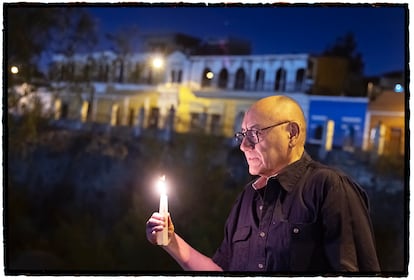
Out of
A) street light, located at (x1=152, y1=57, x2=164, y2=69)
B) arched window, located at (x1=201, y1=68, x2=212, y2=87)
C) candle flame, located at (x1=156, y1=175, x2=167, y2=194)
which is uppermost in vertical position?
street light, located at (x1=152, y1=57, x2=164, y2=69)

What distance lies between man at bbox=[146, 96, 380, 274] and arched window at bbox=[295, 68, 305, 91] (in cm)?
8

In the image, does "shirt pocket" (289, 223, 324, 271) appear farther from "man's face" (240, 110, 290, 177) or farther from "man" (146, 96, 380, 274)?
"man's face" (240, 110, 290, 177)

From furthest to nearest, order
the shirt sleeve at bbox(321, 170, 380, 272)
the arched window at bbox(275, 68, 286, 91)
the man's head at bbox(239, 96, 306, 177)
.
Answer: the arched window at bbox(275, 68, 286, 91) → the man's head at bbox(239, 96, 306, 177) → the shirt sleeve at bbox(321, 170, 380, 272)

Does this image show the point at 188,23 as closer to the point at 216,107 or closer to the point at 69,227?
the point at 216,107

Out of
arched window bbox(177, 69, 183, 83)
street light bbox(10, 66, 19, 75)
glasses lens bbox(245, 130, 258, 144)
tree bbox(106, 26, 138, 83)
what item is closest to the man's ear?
glasses lens bbox(245, 130, 258, 144)

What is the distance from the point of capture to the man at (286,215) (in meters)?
1.71

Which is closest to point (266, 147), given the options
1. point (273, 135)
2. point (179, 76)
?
point (273, 135)

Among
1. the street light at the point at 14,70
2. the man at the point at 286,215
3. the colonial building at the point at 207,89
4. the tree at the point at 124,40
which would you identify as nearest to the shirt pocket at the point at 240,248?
the man at the point at 286,215

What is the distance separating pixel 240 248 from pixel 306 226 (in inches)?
10.5

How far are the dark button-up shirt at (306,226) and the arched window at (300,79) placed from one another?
0.92ft

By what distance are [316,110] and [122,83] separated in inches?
31.1

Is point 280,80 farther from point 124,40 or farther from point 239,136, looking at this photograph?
point 124,40

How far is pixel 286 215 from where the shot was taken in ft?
5.69

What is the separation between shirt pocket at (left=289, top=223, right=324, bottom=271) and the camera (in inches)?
67.2
